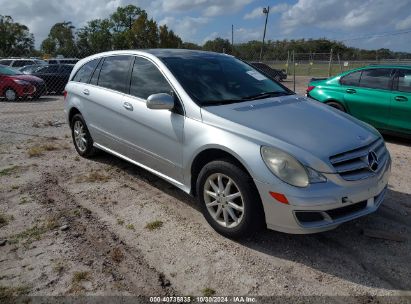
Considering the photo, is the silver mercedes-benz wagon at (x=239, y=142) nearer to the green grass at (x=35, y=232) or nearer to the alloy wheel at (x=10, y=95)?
the green grass at (x=35, y=232)

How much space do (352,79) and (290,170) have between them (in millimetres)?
5518

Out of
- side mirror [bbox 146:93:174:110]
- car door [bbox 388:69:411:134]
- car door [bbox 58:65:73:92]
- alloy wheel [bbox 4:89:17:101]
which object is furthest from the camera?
car door [bbox 58:65:73:92]

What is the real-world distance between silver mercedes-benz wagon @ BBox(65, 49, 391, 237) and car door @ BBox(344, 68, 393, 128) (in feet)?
10.9

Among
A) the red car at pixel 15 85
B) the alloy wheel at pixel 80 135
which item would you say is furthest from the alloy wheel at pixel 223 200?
the red car at pixel 15 85

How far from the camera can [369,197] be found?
337 centimetres

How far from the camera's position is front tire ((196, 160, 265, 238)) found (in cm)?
333

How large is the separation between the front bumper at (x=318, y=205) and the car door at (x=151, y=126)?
3.80 feet

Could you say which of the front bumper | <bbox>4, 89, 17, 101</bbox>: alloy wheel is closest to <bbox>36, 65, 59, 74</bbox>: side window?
<bbox>4, 89, 17, 101</bbox>: alloy wheel

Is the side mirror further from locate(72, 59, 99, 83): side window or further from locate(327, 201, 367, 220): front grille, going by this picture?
locate(72, 59, 99, 83): side window

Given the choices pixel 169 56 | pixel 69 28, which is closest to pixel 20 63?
pixel 169 56

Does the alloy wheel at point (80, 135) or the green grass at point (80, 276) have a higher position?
the alloy wheel at point (80, 135)

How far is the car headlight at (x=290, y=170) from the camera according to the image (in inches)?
122

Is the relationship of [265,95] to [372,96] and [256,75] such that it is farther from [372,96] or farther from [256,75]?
[372,96]

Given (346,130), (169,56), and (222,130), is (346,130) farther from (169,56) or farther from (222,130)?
(169,56)
